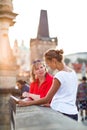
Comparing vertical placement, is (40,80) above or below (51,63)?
below

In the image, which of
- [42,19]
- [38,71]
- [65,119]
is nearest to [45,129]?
[65,119]

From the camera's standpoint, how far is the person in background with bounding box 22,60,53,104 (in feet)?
15.7

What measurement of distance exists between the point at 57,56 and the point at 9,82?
7334mm

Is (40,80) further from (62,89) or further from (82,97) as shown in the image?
(82,97)

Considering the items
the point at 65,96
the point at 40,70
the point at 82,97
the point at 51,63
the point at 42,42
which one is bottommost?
the point at 42,42

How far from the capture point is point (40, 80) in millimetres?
4879

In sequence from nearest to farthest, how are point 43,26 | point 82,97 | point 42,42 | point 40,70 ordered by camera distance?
point 40,70, point 82,97, point 42,42, point 43,26

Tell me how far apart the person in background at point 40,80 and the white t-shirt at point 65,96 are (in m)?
0.60

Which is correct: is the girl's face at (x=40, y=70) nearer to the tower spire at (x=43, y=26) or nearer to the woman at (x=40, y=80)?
the woman at (x=40, y=80)

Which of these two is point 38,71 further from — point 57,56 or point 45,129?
point 45,129

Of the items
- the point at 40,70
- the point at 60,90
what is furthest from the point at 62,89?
the point at 40,70

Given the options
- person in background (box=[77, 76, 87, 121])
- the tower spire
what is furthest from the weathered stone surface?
the tower spire

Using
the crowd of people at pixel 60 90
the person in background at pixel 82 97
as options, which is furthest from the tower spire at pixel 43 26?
the crowd of people at pixel 60 90

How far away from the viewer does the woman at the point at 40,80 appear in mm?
4777
